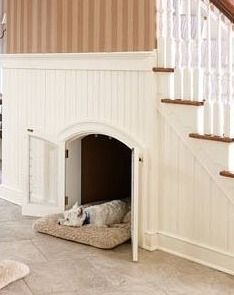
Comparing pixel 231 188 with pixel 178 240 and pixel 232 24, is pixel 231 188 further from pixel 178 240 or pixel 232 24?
pixel 232 24

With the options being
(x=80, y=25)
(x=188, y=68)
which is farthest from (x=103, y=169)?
(x=188, y=68)

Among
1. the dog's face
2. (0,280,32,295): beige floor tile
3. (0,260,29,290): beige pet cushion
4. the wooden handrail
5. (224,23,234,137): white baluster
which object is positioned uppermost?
the wooden handrail

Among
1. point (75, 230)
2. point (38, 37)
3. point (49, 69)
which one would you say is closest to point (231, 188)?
point (75, 230)

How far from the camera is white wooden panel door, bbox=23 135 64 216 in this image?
4734 mm

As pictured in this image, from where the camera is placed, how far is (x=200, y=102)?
11.9ft

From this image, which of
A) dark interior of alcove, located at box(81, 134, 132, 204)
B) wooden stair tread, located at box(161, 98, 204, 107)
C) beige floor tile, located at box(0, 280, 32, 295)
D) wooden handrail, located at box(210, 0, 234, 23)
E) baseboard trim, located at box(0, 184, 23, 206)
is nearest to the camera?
beige floor tile, located at box(0, 280, 32, 295)

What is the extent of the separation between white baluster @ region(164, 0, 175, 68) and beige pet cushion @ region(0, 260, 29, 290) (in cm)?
168

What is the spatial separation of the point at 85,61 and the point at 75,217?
1.24m

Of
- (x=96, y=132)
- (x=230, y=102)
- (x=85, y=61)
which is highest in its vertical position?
(x=85, y=61)

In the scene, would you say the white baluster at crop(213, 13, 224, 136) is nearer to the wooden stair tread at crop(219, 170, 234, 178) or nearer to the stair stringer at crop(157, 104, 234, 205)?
the stair stringer at crop(157, 104, 234, 205)

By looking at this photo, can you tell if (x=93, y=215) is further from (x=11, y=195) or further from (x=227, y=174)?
(x=11, y=195)

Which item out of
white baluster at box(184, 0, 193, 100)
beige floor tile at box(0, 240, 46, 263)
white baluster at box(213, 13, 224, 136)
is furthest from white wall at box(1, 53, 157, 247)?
beige floor tile at box(0, 240, 46, 263)

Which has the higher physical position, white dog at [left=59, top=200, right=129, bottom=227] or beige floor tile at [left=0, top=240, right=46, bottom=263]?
white dog at [left=59, top=200, right=129, bottom=227]

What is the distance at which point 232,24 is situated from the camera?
3.43 m
